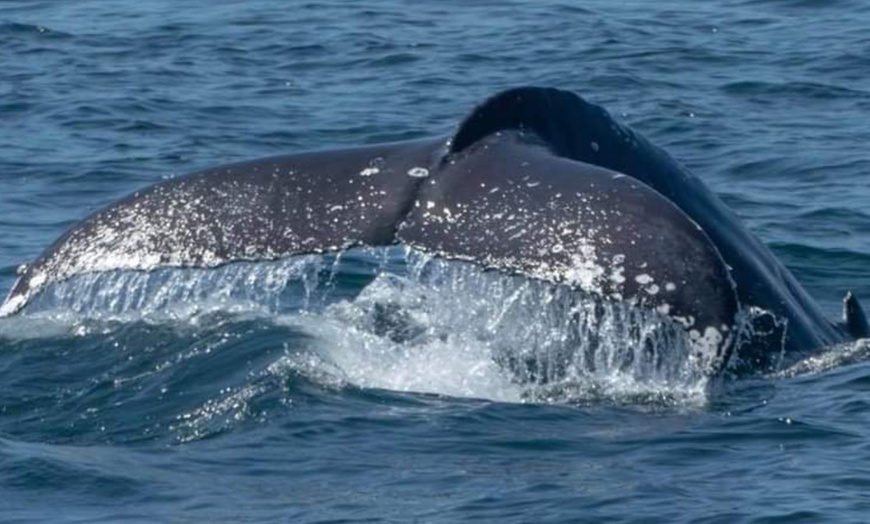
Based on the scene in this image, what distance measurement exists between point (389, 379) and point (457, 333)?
1.18ft

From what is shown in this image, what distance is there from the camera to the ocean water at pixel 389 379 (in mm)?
7160

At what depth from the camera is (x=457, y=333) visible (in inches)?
344

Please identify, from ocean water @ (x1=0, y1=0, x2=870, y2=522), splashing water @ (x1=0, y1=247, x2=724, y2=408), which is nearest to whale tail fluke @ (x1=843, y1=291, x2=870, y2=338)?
ocean water @ (x1=0, y1=0, x2=870, y2=522)

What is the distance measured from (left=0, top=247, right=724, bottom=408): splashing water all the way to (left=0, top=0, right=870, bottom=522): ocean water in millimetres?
14

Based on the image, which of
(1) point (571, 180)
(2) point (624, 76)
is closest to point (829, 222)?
(2) point (624, 76)

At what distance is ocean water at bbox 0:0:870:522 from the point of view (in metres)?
7.16

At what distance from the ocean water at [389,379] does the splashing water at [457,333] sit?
14 millimetres

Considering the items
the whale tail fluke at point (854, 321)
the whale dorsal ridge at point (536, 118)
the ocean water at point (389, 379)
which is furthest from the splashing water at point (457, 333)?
the whale tail fluke at point (854, 321)

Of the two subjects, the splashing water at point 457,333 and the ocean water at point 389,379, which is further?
the splashing water at point 457,333

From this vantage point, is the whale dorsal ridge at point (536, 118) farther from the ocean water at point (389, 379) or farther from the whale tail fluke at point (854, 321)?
the whale tail fluke at point (854, 321)

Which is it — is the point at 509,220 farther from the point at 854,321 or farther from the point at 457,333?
the point at 854,321

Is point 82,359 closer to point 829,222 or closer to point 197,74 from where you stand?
point 829,222

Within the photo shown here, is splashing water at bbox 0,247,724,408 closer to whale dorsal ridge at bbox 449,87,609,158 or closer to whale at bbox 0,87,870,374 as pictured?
whale at bbox 0,87,870,374

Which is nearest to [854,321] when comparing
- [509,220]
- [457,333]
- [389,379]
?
[457,333]
